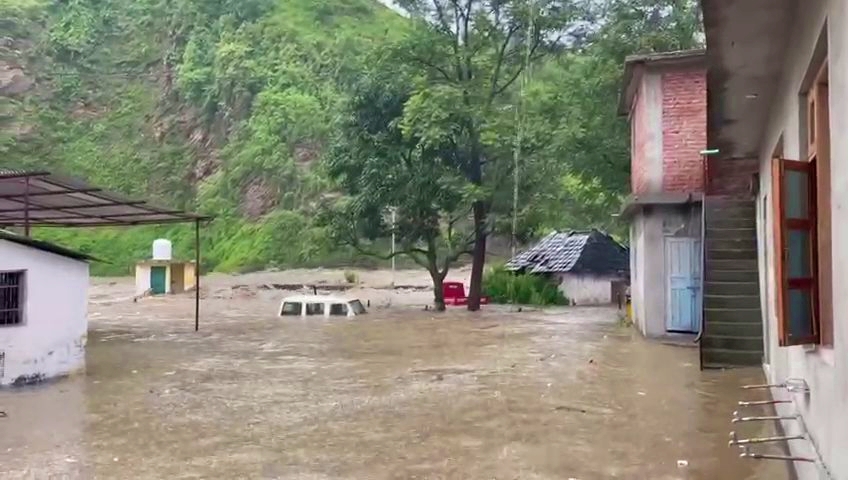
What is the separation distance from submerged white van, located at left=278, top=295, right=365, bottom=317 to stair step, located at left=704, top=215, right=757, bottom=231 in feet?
39.1

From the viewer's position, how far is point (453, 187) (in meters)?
23.9

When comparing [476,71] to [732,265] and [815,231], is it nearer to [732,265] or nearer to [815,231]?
[732,265]

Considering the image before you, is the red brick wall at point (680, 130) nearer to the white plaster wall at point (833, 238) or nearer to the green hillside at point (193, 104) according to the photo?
the white plaster wall at point (833, 238)

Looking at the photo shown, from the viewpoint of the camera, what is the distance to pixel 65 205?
618 inches

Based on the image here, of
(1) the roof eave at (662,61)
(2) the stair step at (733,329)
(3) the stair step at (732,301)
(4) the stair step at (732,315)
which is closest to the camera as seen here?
(2) the stair step at (733,329)

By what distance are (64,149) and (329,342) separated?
44402 mm

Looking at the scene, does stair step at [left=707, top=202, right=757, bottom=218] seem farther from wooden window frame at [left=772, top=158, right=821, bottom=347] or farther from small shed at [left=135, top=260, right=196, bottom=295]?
small shed at [left=135, top=260, right=196, bottom=295]

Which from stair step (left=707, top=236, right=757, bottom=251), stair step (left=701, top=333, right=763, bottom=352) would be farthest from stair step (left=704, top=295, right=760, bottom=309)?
stair step (left=707, top=236, right=757, bottom=251)

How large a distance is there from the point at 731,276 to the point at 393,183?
13.2 meters

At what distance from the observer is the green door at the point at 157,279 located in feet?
116

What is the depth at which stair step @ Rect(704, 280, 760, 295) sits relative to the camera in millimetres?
12680

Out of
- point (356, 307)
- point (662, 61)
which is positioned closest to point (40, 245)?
point (662, 61)

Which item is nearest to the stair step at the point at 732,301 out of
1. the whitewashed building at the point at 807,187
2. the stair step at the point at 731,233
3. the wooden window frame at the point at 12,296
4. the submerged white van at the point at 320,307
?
the stair step at the point at 731,233

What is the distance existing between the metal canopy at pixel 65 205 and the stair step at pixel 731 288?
924 centimetres
